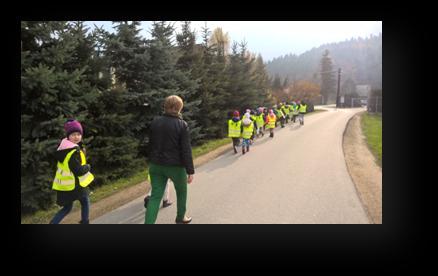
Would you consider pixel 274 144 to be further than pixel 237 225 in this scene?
Yes

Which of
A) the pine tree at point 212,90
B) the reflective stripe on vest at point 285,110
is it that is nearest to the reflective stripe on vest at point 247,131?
the pine tree at point 212,90

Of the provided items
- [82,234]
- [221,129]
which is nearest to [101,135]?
[82,234]

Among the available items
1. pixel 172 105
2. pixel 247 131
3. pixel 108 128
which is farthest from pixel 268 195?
pixel 108 128

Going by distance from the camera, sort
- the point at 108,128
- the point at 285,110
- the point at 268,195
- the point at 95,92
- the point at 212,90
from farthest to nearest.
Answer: the point at 285,110, the point at 212,90, the point at 108,128, the point at 95,92, the point at 268,195

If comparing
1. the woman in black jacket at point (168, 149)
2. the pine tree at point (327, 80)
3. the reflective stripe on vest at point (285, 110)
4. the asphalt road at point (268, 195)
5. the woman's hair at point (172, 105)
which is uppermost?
the pine tree at point (327, 80)

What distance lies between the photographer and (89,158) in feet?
22.5

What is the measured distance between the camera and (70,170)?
3.80 m

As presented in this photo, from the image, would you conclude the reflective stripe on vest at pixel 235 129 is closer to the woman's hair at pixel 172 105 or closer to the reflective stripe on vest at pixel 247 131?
the reflective stripe on vest at pixel 247 131

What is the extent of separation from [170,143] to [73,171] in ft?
4.83

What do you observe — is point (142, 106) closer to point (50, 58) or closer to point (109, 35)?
point (109, 35)

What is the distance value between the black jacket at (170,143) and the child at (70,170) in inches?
42.5

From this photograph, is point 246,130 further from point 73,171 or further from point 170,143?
point 73,171

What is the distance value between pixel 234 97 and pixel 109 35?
9634 mm

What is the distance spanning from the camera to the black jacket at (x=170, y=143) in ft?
12.3
